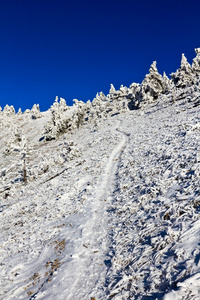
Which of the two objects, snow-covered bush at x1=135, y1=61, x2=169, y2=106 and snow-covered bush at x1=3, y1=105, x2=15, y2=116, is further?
snow-covered bush at x1=3, y1=105, x2=15, y2=116

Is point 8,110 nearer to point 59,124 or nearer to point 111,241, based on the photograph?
point 59,124

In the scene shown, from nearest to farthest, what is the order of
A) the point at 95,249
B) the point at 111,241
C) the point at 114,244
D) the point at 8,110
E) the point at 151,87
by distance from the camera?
the point at 114,244 < the point at 95,249 < the point at 111,241 < the point at 151,87 < the point at 8,110

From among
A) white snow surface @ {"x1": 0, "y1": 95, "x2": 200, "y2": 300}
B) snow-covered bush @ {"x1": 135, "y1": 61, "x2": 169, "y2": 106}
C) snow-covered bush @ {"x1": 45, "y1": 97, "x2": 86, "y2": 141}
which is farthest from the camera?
snow-covered bush @ {"x1": 135, "y1": 61, "x2": 169, "y2": 106}

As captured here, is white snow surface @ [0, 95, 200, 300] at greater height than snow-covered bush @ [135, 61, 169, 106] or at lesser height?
lesser

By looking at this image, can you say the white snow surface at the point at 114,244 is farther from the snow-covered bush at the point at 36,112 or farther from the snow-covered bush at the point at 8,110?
the snow-covered bush at the point at 8,110

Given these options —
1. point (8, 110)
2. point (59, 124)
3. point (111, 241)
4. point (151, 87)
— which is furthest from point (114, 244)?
point (8, 110)

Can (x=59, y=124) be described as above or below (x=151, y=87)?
above

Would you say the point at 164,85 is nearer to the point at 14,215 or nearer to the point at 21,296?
the point at 14,215

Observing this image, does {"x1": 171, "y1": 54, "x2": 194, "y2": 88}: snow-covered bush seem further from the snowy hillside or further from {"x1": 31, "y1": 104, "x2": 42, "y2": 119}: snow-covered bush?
{"x1": 31, "y1": 104, "x2": 42, "y2": 119}: snow-covered bush

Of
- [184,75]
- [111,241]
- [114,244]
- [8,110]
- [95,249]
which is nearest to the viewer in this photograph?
[114,244]

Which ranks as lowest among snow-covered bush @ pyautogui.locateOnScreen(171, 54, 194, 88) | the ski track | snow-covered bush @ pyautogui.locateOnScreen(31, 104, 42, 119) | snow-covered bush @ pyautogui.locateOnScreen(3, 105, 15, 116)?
the ski track

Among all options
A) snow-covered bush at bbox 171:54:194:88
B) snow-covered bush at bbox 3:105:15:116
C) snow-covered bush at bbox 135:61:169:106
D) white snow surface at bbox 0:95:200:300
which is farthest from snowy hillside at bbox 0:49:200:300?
snow-covered bush at bbox 3:105:15:116

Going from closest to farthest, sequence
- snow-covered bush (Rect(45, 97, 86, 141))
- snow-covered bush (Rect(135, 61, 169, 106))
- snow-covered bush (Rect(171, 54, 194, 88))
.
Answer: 1. snow-covered bush (Rect(45, 97, 86, 141))
2. snow-covered bush (Rect(171, 54, 194, 88))
3. snow-covered bush (Rect(135, 61, 169, 106))

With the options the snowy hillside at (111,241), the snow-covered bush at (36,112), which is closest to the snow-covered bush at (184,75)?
the snowy hillside at (111,241)
